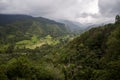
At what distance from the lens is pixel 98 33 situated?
12594 centimetres

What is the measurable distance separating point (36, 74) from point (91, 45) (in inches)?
2111

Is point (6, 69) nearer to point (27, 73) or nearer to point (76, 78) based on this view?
point (27, 73)

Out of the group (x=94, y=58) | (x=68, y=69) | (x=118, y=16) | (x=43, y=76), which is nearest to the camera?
(x=43, y=76)

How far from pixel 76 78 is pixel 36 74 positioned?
16633 millimetres

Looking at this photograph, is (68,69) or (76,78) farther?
(68,69)

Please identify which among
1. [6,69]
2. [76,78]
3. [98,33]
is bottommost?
[76,78]

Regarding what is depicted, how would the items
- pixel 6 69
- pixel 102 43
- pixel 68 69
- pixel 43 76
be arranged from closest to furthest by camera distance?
pixel 6 69 → pixel 43 76 → pixel 68 69 → pixel 102 43

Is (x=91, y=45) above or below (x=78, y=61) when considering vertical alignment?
above

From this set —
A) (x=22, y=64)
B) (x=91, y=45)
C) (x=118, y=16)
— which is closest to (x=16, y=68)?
(x=22, y=64)

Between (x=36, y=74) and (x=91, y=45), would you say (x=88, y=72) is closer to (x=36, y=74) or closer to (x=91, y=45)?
(x=36, y=74)

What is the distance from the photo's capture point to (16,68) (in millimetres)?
74938

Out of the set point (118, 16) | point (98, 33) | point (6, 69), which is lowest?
point (6, 69)

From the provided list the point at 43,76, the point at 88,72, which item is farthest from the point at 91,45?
the point at 43,76

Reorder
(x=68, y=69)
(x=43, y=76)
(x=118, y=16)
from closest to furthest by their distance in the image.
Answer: (x=43, y=76), (x=68, y=69), (x=118, y=16)
